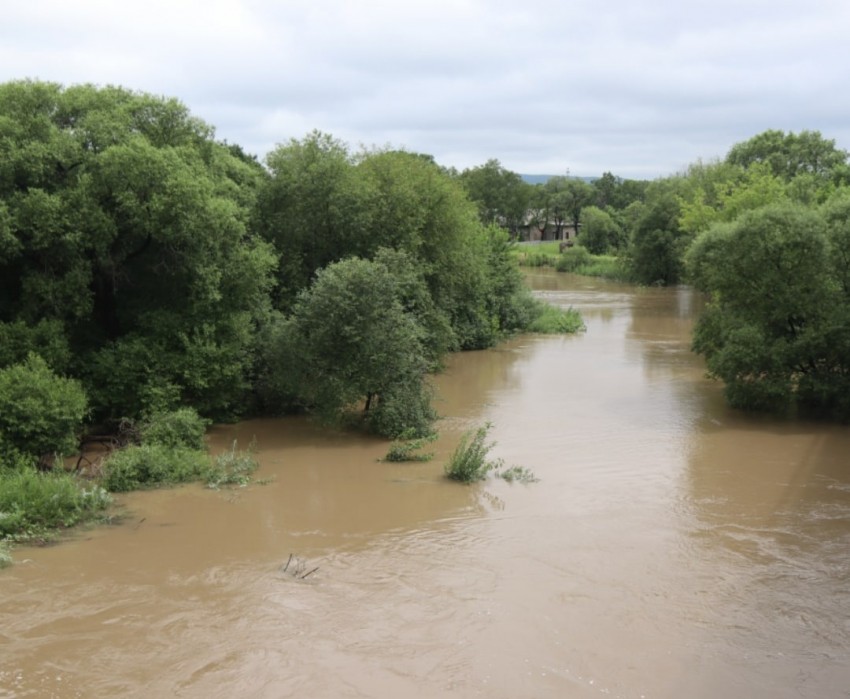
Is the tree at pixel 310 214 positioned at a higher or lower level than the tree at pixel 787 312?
higher

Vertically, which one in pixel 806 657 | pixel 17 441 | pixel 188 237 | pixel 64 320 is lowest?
pixel 806 657

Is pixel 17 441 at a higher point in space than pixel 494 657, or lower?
higher

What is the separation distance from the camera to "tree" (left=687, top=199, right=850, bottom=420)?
68.0 feet

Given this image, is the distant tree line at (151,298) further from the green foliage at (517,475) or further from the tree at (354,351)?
the green foliage at (517,475)

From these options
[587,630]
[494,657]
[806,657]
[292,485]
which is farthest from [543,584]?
[292,485]

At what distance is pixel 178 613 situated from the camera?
10.7m

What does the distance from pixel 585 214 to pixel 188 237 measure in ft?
238

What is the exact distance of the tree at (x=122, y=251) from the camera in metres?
17.8

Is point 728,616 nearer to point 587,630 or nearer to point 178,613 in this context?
point 587,630

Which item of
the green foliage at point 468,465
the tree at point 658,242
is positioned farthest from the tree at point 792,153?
the green foliage at point 468,465

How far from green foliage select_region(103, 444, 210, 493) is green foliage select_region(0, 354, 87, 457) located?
1.07 meters

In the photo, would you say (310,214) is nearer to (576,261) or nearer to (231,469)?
(231,469)

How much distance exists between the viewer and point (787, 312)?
21.1m

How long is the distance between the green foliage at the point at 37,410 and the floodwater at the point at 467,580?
2199mm
